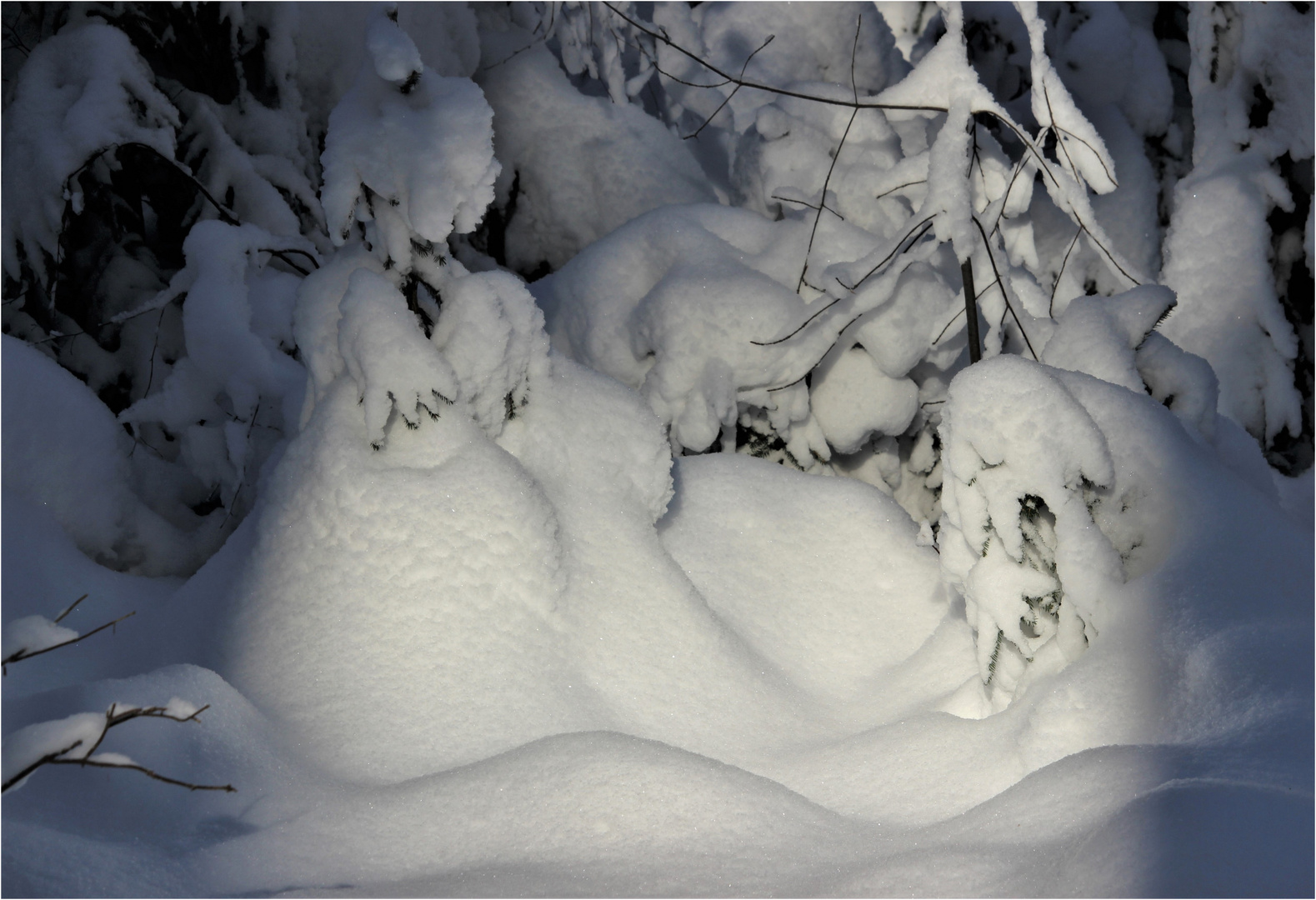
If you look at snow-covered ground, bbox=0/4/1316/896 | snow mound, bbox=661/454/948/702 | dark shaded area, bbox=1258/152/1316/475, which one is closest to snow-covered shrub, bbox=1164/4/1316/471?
dark shaded area, bbox=1258/152/1316/475

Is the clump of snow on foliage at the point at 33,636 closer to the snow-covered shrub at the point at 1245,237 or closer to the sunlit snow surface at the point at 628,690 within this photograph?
the sunlit snow surface at the point at 628,690

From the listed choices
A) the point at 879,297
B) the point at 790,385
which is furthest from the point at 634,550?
the point at 879,297

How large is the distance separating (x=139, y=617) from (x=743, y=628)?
56.2 inches

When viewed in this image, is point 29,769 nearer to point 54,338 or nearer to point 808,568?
point 808,568

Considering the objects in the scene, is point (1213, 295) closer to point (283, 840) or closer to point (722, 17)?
point (722, 17)

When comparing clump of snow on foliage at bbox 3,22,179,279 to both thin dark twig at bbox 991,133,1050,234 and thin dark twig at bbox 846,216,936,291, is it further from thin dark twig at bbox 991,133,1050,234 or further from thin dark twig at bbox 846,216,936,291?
thin dark twig at bbox 991,133,1050,234

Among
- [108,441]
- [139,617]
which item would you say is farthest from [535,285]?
[139,617]

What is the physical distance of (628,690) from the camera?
2.21m

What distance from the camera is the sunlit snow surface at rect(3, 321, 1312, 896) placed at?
1.38m

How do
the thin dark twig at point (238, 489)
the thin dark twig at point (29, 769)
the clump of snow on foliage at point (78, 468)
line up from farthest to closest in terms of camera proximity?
the thin dark twig at point (238, 489) → the clump of snow on foliage at point (78, 468) → the thin dark twig at point (29, 769)

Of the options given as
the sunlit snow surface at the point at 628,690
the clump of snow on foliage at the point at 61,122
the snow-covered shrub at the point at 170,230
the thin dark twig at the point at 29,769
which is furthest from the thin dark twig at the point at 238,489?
the thin dark twig at the point at 29,769

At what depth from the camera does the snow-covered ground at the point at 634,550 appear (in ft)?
4.78

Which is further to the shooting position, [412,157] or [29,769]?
[412,157]

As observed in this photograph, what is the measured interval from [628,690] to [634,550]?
0.39 metres
